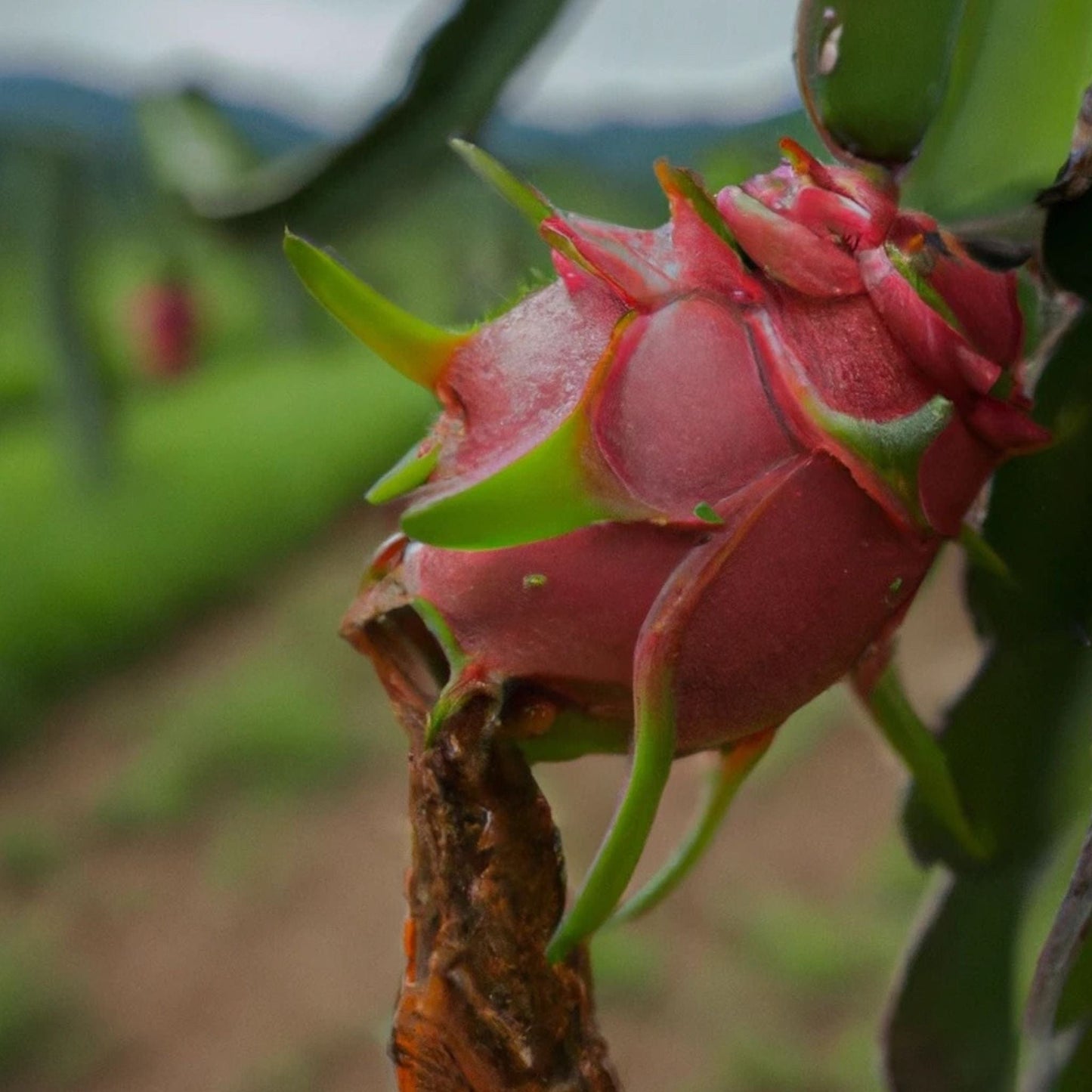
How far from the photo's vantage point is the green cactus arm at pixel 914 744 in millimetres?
279

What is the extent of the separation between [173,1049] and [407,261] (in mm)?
Result: 2210

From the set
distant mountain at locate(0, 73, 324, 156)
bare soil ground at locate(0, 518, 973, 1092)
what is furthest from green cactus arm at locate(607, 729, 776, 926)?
distant mountain at locate(0, 73, 324, 156)

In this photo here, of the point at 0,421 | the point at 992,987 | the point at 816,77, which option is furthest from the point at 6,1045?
the point at 0,421

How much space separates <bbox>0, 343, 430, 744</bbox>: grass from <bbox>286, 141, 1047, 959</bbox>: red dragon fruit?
178 cm

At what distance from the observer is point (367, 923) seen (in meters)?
1.50

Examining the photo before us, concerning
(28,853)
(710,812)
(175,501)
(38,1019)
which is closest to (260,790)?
(28,853)

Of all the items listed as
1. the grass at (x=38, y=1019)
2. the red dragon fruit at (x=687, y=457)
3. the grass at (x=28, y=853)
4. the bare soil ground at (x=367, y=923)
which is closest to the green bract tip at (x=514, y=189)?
the red dragon fruit at (x=687, y=457)

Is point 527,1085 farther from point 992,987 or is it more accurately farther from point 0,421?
point 0,421

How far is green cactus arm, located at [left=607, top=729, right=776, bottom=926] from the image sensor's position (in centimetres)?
27

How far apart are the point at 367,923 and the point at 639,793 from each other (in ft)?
4.48

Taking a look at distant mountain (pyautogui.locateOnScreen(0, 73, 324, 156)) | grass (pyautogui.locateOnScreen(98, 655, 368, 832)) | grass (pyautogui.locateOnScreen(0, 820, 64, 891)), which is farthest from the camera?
distant mountain (pyautogui.locateOnScreen(0, 73, 324, 156))

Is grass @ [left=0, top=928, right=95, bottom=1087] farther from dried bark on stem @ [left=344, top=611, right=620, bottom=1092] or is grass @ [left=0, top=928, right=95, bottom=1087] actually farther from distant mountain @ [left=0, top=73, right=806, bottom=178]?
distant mountain @ [left=0, top=73, right=806, bottom=178]

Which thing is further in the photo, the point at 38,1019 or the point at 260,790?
the point at 260,790

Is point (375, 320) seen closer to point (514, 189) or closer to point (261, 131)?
point (514, 189)
